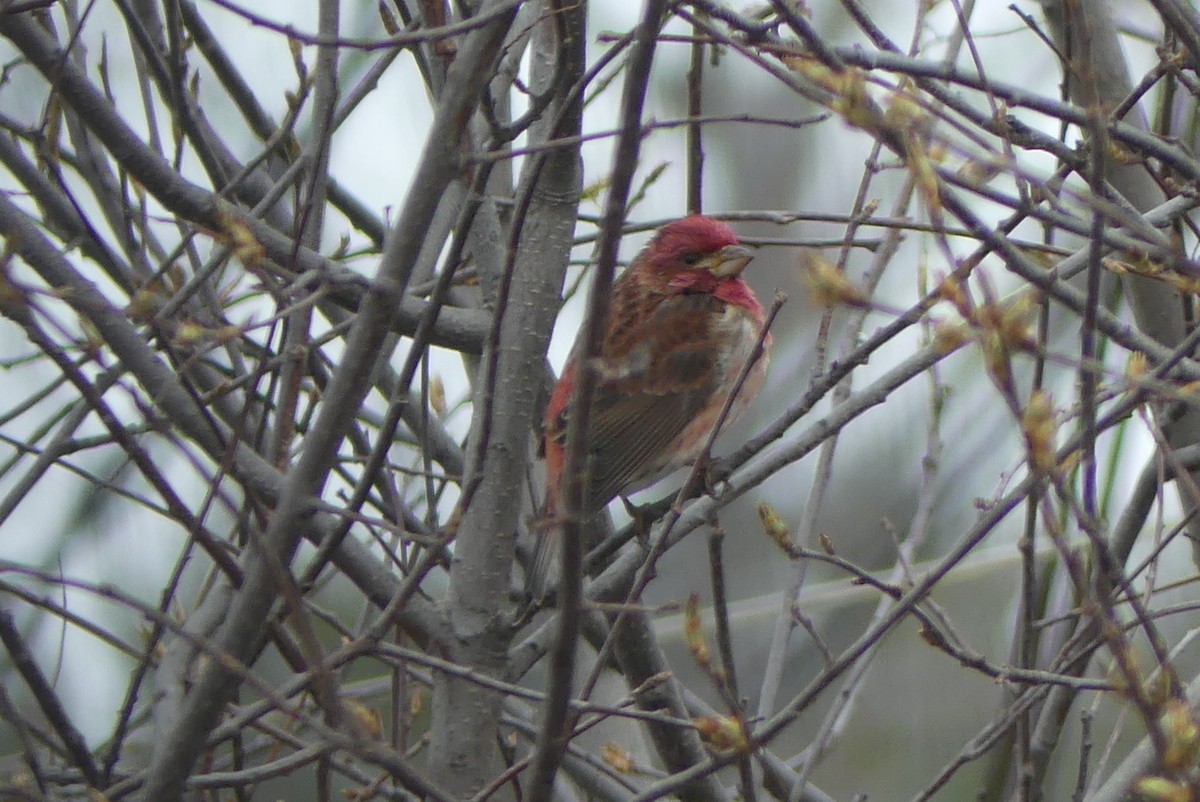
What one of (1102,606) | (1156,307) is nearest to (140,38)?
A: (1102,606)

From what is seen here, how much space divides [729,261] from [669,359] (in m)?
0.49

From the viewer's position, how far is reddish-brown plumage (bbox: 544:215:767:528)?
5.33m

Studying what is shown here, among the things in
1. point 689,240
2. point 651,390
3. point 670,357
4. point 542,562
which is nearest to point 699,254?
point 689,240

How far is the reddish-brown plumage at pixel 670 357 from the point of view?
5.33 metres

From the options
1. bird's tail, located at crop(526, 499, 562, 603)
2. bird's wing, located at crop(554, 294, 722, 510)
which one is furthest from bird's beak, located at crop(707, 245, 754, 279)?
bird's tail, located at crop(526, 499, 562, 603)

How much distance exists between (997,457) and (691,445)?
2.34 meters

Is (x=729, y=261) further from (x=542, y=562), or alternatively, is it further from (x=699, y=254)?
(x=542, y=562)

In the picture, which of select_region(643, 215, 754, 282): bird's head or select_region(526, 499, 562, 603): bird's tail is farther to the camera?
select_region(643, 215, 754, 282): bird's head

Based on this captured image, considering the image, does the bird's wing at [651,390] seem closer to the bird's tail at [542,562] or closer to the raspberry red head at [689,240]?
the raspberry red head at [689,240]

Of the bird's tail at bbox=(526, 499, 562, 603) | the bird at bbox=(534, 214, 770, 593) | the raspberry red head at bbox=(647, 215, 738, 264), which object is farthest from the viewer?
the raspberry red head at bbox=(647, 215, 738, 264)

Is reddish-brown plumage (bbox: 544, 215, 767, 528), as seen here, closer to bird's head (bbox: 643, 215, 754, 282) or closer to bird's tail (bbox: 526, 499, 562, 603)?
bird's head (bbox: 643, 215, 754, 282)

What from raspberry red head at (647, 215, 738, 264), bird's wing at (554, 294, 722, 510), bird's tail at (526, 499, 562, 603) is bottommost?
bird's tail at (526, 499, 562, 603)

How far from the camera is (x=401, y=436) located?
17.7 ft

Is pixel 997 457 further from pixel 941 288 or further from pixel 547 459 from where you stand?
pixel 941 288
